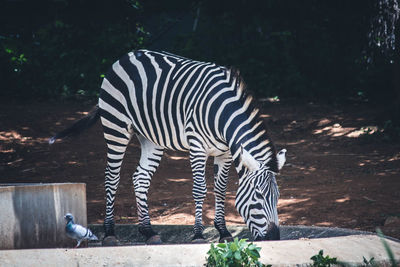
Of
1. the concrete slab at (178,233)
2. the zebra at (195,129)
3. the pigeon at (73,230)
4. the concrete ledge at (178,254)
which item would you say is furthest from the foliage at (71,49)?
the concrete ledge at (178,254)

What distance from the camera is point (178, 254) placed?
13.0ft

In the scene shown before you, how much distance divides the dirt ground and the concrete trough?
2444mm

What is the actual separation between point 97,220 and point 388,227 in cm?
389

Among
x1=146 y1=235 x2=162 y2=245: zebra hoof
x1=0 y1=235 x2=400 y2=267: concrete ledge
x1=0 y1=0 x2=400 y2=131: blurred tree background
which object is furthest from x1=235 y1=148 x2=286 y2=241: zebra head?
x1=0 y1=0 x2=400 y2=131: blurred tree background

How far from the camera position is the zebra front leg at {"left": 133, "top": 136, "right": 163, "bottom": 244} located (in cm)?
628

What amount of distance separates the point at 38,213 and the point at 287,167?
6050mm

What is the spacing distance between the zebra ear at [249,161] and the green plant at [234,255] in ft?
4.78

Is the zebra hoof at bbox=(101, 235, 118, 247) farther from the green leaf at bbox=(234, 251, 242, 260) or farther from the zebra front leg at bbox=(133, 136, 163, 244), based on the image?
the green leaf at bbox=(234, 251, 242, 260)

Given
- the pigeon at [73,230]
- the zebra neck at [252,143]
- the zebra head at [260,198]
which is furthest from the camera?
the zebra neck at [252,143]

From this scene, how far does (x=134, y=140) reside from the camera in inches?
484

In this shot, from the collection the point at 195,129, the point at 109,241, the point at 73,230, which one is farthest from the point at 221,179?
the point at 73,230

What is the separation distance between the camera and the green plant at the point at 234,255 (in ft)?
12.7

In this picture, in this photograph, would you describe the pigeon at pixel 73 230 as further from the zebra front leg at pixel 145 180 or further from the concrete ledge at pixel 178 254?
the zebra front leg at pixel 145 180

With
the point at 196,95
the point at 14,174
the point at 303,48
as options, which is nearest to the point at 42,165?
the point at 14,174
